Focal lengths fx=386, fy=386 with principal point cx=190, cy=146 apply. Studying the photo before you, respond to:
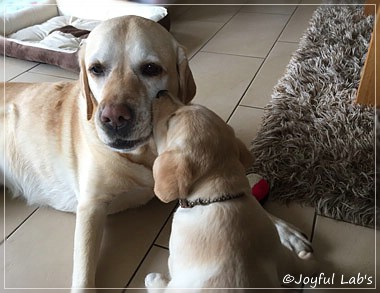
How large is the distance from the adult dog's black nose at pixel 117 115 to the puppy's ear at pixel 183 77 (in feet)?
0.84

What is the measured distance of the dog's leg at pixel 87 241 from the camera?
1.15m

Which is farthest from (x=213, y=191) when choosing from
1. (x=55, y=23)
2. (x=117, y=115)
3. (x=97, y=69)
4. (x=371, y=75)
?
(x=55, y=23)

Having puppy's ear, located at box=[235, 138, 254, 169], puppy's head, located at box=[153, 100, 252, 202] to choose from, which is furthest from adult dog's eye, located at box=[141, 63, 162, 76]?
puppy's ear, located at box=[235, 138, 254, 169]

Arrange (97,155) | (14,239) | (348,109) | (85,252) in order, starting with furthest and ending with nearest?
(348,109), (14,239), (97,155), (85,252)

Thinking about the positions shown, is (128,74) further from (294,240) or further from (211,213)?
(294,240)

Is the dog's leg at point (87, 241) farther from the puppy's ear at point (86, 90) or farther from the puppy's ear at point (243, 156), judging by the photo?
the puppy's ear at point (243, 156)

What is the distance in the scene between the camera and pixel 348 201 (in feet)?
4.57

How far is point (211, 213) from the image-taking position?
3.15 ft

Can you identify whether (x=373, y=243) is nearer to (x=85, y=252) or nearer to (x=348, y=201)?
(x=348, y=201)

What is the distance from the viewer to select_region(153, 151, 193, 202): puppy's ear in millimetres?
923

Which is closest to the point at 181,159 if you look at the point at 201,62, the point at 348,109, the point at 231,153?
the point at 231,153

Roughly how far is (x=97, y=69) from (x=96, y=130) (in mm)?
201

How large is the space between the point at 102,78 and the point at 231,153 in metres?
0.49

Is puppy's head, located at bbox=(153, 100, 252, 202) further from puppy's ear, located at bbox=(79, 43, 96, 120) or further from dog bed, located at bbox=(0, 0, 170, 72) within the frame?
dog bed, located at bbox=(0, 0, 170, 72)
